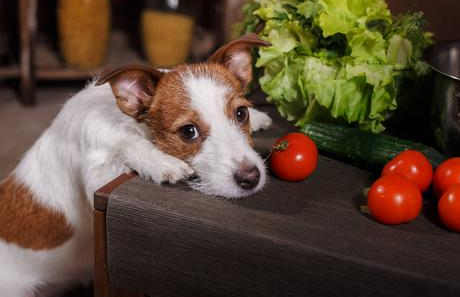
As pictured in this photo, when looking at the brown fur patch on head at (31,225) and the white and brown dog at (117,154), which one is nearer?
the white and brown dog at (117,154)

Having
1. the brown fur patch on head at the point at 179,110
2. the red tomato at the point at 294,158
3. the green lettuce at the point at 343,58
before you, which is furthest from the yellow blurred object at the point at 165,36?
the red tomato at the point at 294,158

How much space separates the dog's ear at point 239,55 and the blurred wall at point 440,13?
988 mm

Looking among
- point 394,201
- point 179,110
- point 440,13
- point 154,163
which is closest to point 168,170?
point 154,163

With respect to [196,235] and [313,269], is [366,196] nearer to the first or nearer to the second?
[313,269]

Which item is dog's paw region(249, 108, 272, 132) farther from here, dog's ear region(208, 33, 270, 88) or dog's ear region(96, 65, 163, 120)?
dog's ear region(96, 65, 163, 120)

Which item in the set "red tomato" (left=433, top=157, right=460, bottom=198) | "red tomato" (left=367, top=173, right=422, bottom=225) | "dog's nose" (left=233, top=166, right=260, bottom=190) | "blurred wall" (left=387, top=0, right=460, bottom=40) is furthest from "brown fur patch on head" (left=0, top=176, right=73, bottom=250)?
"blurred wall" (left=387, top=0, right=460, bottom=40)

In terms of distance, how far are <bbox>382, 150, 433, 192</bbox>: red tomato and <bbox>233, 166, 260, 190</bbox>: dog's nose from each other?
0.32 metres

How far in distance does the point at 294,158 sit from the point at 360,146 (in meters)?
0.24

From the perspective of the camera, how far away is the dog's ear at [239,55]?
63.9 inches

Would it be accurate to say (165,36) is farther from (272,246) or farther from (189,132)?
(272,246)

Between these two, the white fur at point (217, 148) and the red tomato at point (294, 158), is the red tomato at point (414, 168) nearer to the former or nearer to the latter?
the red tomato at point (294, 158)

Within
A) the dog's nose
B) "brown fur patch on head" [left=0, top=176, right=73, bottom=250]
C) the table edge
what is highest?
the dog's nose

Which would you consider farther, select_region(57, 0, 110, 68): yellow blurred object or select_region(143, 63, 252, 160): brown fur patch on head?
select_region(57, 0, 110, 68): yellow blurred object

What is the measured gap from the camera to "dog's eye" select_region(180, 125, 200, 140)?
1.51m
